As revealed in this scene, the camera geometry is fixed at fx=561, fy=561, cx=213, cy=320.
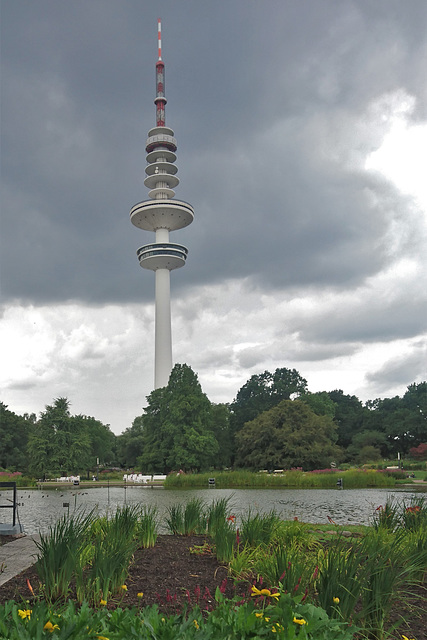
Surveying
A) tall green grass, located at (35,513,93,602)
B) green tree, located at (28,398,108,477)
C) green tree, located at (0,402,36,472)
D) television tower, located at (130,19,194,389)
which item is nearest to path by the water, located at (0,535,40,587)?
tall green grass, located at (35,513,93,602)

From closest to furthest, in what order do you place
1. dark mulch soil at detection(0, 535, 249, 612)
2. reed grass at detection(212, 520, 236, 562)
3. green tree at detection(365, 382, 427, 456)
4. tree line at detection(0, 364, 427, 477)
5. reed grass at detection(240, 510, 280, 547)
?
dark mulch soil at detection(0, 535, 249, 612)
reed grass at detection(212, 520, 236, 562)
reed grass at detection(240, 510, 280, 547)
tree line at detection(0, 364, 427, 477)
green tree at detection(365, 382, 427, 456)

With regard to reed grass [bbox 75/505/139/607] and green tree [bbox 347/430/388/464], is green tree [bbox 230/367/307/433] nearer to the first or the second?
green tree [bbox 347/430/388/464]

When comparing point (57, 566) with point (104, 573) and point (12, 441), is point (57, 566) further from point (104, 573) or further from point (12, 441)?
point (12, 441)

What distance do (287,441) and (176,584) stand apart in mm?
43412

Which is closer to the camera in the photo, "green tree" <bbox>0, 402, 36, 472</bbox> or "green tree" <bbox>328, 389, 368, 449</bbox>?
"green tree" <bbox>0, 402, 36, 472</bbox>

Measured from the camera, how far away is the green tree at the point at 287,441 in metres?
48.0

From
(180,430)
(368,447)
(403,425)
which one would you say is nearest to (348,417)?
(403,425)

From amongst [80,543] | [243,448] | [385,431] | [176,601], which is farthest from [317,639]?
[385,431]

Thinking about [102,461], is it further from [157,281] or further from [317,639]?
[317,639]

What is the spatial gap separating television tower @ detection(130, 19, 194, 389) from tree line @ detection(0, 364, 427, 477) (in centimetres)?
1318

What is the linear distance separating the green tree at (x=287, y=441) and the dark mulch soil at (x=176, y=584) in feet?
136

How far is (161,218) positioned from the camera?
8381 cm

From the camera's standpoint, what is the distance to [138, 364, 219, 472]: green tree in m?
50.1

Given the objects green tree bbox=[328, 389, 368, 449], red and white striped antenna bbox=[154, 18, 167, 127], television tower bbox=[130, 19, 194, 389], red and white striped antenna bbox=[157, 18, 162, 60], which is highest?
red and white striped antenna bbox=[157, 18, 162, 60]
